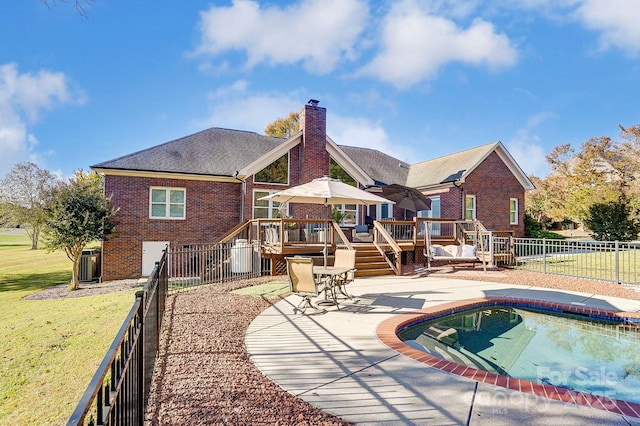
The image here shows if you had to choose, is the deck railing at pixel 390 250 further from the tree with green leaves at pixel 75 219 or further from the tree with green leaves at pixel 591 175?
the tree with green leaves at pixel 591 175

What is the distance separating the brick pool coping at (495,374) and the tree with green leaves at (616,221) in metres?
22.2

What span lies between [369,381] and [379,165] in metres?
21.0

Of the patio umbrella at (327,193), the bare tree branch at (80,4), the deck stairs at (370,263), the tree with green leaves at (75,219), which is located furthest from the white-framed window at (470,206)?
the bare tree branch at (80,4)

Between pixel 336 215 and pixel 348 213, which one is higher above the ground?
pixel 348 213

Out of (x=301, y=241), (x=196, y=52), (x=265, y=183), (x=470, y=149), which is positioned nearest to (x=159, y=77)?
(x=196, y=52)

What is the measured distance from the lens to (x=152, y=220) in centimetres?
1627

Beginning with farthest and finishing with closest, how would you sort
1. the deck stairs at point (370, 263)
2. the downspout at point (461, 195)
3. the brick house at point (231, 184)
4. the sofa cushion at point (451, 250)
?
the downspout at point (461, 195), the brick house at point (231, 184), the sofa cushion at point (451, 250), the deck stairs at point (370, 263)

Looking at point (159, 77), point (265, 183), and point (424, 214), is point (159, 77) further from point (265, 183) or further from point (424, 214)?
point (424, 214)

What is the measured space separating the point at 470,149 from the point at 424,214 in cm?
543

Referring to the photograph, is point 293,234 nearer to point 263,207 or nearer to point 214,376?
point 263,207

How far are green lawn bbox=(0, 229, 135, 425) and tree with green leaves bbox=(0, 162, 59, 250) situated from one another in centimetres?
2210

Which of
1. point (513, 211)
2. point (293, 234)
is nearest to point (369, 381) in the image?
point (293, 234)

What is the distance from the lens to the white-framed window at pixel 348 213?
18.6 meters

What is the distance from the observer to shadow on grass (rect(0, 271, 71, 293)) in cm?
1560
